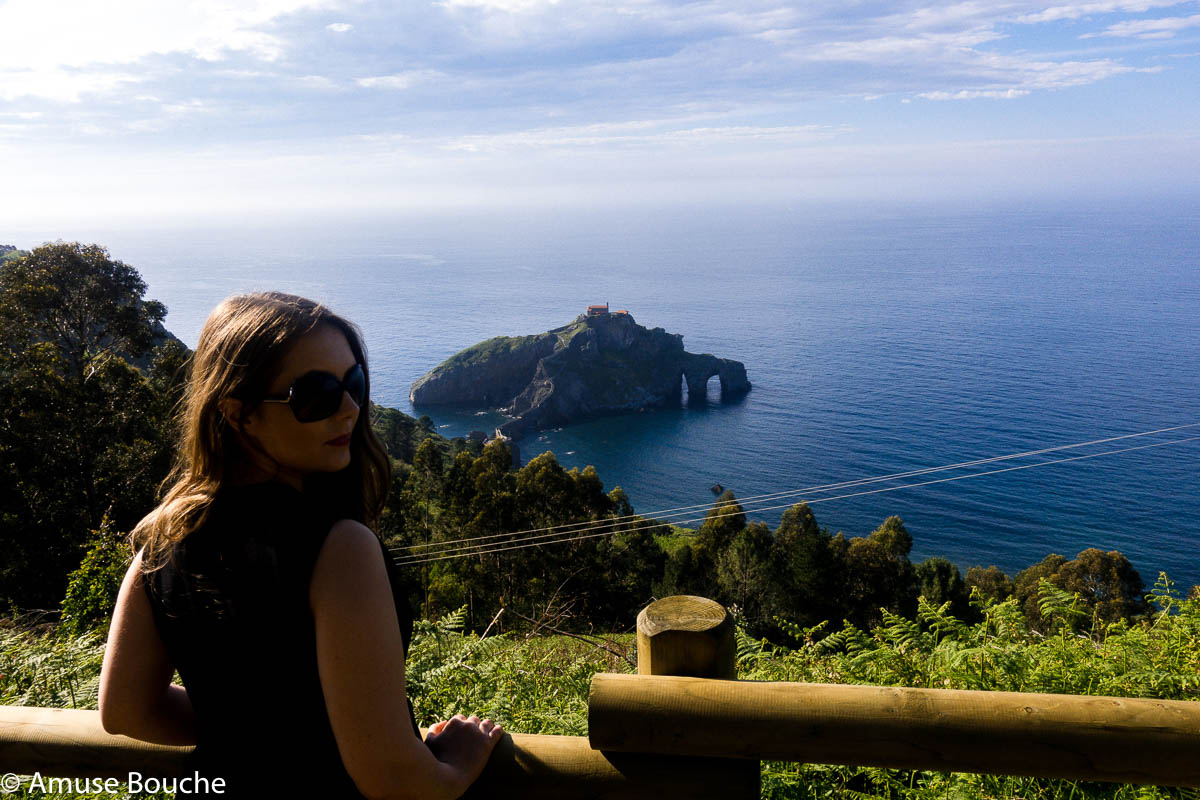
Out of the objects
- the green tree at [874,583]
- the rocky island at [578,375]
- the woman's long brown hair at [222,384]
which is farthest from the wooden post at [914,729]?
the rocky island at [578,375]

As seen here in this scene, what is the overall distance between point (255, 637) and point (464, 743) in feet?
1.80

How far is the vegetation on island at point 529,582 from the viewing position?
340cm

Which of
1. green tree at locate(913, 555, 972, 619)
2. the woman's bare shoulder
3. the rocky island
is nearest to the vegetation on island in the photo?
green tree at locate(913, 555, 972, 619)

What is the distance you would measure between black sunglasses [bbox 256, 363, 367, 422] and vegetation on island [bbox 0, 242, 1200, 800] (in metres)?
0.49

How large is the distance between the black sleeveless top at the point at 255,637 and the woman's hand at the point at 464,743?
265mm

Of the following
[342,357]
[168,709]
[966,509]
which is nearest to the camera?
[342,357]

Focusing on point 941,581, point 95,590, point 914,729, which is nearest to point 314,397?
point 914,729

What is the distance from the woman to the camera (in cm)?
111

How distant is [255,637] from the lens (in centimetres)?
117

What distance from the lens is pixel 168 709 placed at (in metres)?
1.50

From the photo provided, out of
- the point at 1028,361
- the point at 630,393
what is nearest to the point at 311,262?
the point at 630,393

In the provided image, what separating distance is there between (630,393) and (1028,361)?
143ft

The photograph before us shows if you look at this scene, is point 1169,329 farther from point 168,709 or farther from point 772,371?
point 168,709

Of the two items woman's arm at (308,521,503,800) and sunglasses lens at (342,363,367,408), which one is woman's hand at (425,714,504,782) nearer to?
woman's arm at (308,521,503,800)
